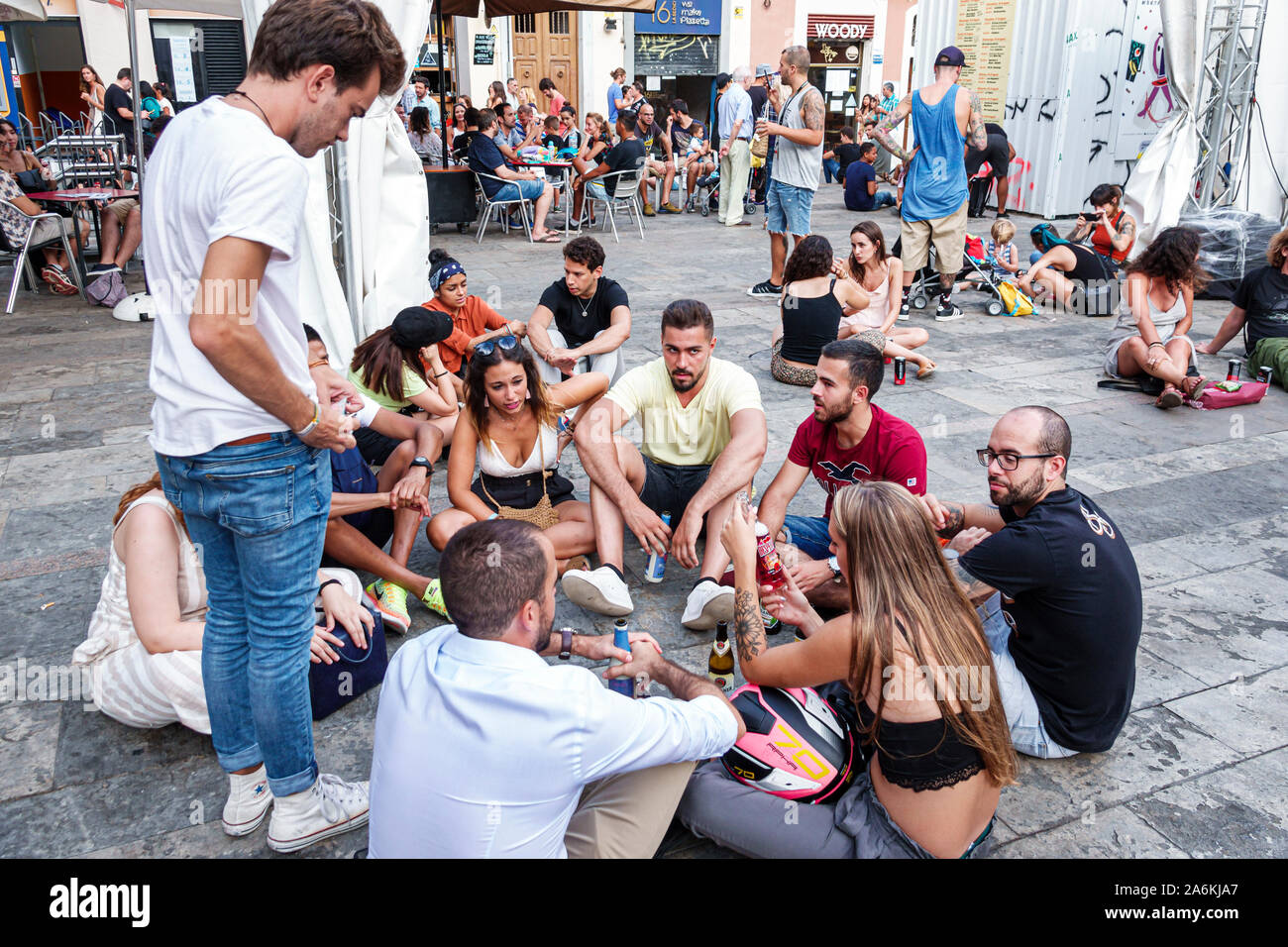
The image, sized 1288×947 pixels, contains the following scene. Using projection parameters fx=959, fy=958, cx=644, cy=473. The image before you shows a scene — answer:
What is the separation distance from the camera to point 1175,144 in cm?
903

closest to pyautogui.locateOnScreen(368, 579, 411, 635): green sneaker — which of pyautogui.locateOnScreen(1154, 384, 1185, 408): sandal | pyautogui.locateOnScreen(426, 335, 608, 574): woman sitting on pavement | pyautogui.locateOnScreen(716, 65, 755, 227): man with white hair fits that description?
pyautogui.locateOnScreen(426, 335, 608, 574): woman sitting on pavement

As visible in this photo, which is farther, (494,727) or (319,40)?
(319,40)

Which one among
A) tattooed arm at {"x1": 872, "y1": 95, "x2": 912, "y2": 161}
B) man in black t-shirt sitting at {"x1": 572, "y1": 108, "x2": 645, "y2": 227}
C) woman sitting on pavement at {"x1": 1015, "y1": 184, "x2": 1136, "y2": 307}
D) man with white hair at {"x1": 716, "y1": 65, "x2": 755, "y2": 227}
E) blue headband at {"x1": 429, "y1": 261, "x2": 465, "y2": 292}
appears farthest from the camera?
man with white hair at {"x1": 716, "y1": 65, "x2": 755, "y2": 227}

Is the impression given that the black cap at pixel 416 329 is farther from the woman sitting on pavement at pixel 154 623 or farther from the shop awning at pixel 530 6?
the shop awning at pixel 530 6

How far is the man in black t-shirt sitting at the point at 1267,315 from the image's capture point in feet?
21.1

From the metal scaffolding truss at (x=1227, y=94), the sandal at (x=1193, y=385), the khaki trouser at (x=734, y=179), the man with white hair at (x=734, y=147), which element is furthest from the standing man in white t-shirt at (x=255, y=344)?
the khaki trouser at (x=734, y=179)

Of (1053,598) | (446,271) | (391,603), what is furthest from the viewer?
(446,271)

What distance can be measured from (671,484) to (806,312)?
97.0 inches

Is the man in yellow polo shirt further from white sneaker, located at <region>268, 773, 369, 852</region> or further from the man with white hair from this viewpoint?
the man with white hair

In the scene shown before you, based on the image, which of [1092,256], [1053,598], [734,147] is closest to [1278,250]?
[1092,256]

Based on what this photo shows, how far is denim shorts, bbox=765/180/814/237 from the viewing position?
8859 mm

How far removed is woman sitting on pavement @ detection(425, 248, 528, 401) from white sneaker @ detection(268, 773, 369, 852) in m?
2.86

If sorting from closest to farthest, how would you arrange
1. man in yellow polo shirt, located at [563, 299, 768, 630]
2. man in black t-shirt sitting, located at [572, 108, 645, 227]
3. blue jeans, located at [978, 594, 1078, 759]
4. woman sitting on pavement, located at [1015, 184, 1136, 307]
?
blue jeans, located at [978, 594, 1078, 759]
man in yellow polo shirt, located at [563, 299, 768, 630]
woman sitting on pavement, located at [1015, 184, 1136, 307]
man in black t-shirt sitting, located at [572, 108, 645, 227]

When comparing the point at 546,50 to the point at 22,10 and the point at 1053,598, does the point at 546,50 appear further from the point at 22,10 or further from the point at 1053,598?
Result: the point at 1053,598
